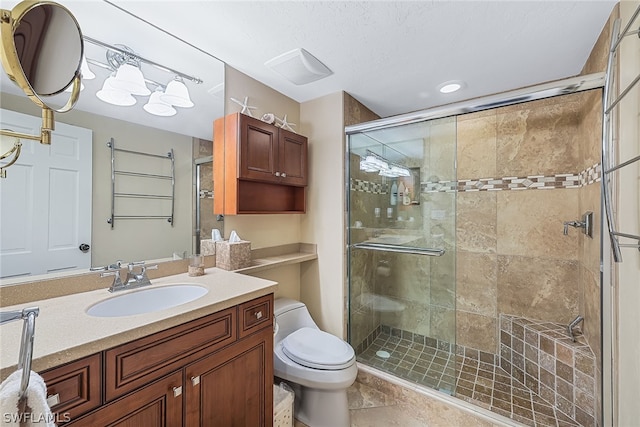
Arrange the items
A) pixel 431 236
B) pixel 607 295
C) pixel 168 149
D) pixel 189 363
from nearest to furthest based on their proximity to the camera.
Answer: pixel 189 363 < pixel 607 295 < pixel 168 149 < pixel 431 236

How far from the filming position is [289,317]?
187cm

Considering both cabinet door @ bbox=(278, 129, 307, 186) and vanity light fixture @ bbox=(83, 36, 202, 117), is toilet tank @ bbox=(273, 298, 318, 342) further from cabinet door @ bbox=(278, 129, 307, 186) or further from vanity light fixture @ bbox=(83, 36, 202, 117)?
vanity light fixture @ bbox=(83, 36, 202, 117)

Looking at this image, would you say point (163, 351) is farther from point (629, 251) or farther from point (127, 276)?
point (629, 251)

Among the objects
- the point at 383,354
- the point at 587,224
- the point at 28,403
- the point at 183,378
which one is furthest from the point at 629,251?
the point at 28,403

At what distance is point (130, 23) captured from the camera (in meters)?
1.26

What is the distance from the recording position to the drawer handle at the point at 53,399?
67 centimetres

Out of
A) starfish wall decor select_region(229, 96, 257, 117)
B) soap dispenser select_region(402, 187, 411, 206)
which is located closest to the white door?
starfish wall decor select_region(229, 96, 257, 117)

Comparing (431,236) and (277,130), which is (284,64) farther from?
Answer: (431,236)

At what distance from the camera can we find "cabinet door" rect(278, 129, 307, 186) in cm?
187

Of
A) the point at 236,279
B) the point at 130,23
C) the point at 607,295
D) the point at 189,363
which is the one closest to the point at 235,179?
the point at 236,279

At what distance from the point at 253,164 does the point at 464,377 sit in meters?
2.20

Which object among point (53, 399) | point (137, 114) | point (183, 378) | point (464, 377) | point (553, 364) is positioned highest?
point (137, 114)

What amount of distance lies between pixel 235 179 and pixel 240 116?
39cm

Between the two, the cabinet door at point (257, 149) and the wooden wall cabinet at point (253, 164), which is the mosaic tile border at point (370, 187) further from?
the cabinet door at point (257, 149)
